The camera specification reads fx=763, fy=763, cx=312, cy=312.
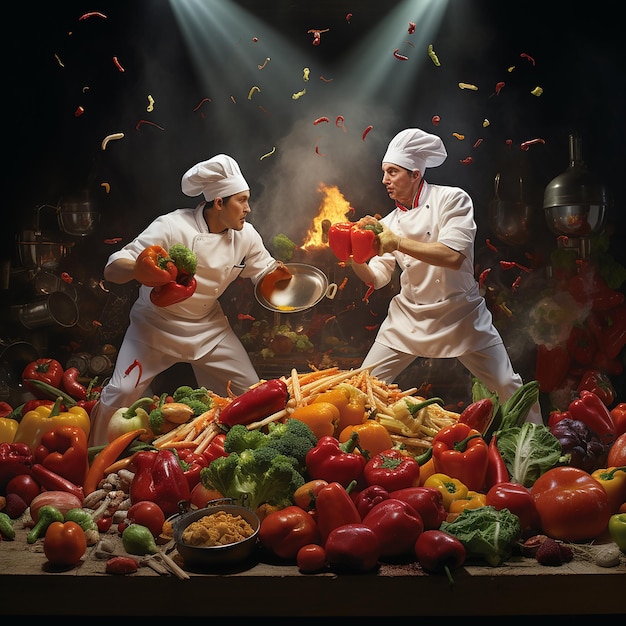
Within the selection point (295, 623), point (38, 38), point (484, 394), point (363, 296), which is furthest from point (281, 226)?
point (295, 623)

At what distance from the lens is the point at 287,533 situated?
2.91 metres

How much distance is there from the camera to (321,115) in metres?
6.58

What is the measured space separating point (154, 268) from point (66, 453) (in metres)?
1.33

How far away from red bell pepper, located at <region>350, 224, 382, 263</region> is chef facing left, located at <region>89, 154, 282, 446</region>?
0.77 meters

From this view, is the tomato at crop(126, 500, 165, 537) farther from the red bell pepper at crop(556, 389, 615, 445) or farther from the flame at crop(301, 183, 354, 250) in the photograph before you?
the flame at crop(301, 183, 354, 250)

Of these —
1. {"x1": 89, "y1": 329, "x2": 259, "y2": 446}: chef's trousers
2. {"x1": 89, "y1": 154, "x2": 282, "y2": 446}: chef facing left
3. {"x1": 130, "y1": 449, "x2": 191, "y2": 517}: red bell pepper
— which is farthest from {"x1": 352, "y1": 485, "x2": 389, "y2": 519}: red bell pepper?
{"x1": 89, "y1": 154, "x2": 282, "y2": 446}: chef facing left

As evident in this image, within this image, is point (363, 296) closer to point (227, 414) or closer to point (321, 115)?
point (321, 115)

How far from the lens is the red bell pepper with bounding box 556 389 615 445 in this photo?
156 inches

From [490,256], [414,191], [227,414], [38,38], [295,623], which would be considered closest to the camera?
[295,623]

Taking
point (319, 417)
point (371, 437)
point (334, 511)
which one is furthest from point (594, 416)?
point (334, 511)

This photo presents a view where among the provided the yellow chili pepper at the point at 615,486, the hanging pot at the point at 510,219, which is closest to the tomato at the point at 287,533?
the yellow chili pepper at the point at 615,486

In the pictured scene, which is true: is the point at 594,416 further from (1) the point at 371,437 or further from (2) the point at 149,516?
(2) the point at 149,516

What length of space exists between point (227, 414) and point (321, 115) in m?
3.57

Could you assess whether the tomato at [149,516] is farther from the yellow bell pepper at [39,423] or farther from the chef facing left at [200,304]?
the chef facing left at [200,304]
